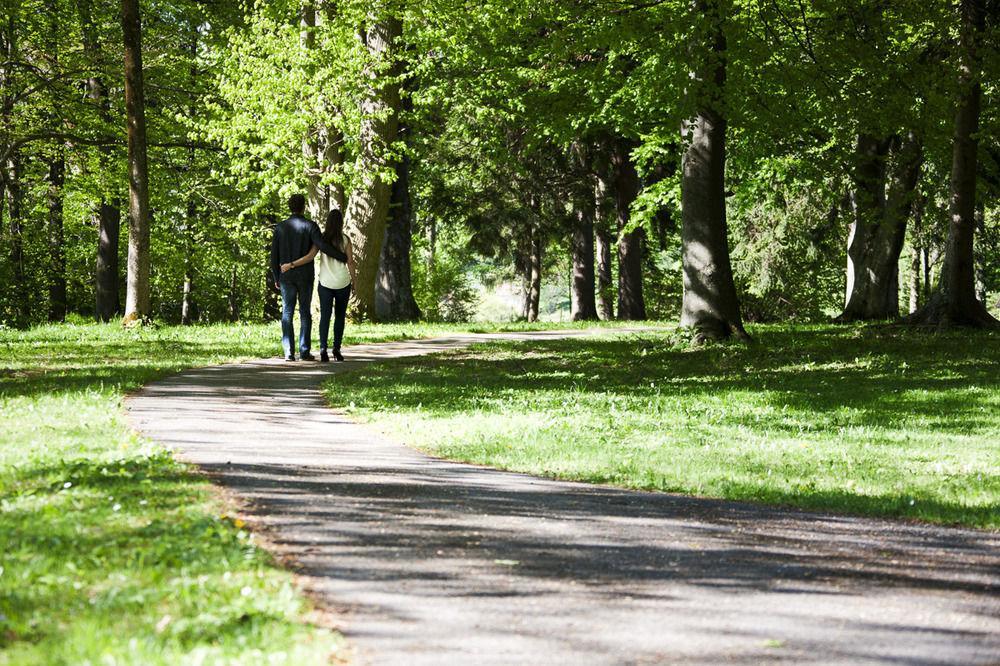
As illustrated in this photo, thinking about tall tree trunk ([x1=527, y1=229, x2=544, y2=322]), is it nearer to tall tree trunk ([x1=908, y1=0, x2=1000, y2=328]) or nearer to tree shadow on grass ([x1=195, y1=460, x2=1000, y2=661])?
tall tree trunk ([x1=908, y1=0, x2=1000, y2=328])

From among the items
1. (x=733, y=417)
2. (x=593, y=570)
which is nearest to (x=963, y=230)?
(x=733, y=417)

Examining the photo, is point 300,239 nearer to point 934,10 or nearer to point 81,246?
point 934,10

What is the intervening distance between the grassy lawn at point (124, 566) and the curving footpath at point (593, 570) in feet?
1.01

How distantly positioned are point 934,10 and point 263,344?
13.9 meters

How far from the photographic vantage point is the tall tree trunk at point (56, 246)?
36.4m

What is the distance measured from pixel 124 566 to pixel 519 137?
32734mm

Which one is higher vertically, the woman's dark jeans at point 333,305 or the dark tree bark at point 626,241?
the dark tree bark at point 626,241

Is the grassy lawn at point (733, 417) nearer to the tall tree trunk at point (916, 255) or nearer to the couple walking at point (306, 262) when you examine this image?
the couple walking at point (306, 262)

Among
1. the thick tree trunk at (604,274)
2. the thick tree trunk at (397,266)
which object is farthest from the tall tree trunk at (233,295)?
the thick tree trunk at (397,266)

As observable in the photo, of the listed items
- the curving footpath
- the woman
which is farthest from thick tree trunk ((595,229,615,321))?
the curving footpath

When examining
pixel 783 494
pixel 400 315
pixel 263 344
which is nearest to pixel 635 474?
pixel 783 494

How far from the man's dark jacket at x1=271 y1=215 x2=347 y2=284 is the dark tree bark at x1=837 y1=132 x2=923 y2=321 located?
15061mm

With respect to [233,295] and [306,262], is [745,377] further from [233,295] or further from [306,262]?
[233,295]

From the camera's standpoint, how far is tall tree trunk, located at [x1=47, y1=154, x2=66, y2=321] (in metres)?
36.4
